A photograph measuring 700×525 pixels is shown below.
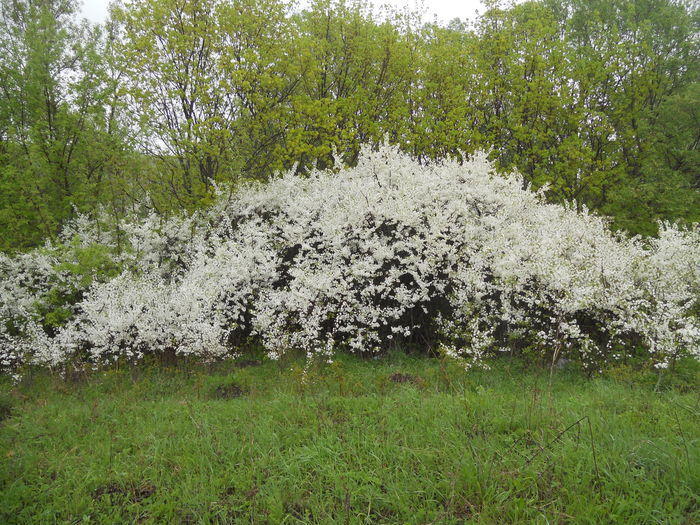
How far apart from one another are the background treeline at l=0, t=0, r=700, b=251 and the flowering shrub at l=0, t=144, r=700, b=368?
8.04 feet

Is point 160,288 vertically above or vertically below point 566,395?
above

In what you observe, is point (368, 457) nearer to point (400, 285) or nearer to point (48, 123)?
point (400, 285)

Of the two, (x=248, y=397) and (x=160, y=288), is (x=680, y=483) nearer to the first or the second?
(x=248, y=397)

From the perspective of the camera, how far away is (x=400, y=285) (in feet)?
31.1

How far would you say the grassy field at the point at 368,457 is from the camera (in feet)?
11.4

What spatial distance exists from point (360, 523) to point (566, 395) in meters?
3.91

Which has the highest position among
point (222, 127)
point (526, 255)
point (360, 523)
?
point (222, 127)

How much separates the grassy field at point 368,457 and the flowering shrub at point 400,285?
1.61 metres

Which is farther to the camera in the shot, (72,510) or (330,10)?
(330,10)

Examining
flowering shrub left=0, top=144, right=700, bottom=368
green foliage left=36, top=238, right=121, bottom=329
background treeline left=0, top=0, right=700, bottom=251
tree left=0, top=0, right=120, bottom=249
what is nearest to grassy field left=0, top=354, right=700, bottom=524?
flowering shrub left=0, top=144, right=700, bottom=368

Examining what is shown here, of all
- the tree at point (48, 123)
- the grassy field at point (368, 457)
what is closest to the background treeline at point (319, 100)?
the tree at point (48, 123)

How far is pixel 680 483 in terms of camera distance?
341 centimetres

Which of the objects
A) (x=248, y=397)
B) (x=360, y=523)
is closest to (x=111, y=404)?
(x=248, y=397)

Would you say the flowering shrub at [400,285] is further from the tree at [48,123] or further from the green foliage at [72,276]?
the tree at [48,123]
